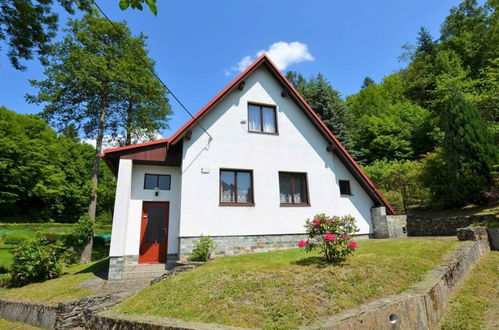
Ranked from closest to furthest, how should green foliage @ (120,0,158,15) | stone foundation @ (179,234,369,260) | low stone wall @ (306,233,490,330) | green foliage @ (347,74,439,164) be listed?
green foliage @ (120,0,158,15) < low stone wall @ (306,233,490,330) < stone foundation @ (179,234,369,260) < green foliage @ (347,74,439,164)

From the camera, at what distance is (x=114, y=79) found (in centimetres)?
1856

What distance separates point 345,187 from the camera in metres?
12.9

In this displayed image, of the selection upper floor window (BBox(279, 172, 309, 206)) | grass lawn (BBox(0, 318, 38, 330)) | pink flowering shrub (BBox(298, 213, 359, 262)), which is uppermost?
upper floor window (BBox(279, 172, 309, 206))

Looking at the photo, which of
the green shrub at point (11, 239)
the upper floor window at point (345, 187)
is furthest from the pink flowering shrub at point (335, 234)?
the green shrub at point (11, 239)

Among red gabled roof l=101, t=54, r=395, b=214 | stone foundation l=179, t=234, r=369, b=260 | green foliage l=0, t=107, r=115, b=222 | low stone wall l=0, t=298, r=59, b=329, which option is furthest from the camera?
green foliage l=0, t=107, r=115, b=222

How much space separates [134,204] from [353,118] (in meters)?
26.6

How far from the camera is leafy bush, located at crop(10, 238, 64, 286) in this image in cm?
905

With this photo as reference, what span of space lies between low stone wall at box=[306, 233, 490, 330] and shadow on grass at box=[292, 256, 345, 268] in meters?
1.64

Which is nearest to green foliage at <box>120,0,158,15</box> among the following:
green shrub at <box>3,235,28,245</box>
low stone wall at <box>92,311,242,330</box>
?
low stone wall at <box>92,311,242,330</box>

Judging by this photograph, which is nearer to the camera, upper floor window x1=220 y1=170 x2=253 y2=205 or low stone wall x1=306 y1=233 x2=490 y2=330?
low stone wall x1=306 y1=233 x2=490 y2=330

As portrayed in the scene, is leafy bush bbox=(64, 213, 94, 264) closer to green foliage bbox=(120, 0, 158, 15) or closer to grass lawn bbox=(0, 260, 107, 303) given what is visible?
grass lawn bbox=(0, 260, 107, 303)

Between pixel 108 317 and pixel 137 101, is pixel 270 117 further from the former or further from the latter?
pixel 137 101

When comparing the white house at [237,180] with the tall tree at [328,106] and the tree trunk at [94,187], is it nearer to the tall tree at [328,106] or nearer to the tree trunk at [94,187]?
the tree trunk at [94,187]

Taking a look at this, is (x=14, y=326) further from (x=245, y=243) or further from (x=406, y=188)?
(x=406, y=188)
